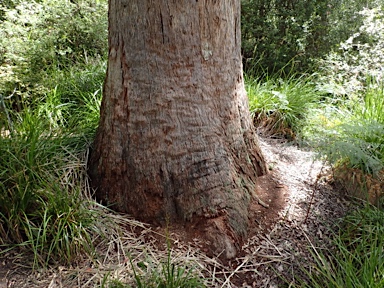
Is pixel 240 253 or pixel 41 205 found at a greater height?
pixel 41 205

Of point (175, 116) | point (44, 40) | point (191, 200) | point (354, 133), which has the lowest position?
point (191, 200)

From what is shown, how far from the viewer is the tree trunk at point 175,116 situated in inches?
91.7

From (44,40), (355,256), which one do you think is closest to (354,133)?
(355,256)

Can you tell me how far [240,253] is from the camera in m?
2.48

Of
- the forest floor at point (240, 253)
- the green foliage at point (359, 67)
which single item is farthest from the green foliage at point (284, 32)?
the forest floor at point (240, 253)

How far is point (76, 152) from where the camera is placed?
2906 millimetres

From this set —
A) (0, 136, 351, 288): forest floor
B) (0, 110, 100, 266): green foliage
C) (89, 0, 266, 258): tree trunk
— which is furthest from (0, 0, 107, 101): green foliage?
(0, 136, 351, 288): forest floor

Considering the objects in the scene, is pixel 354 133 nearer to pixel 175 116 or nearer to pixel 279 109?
pixel 279 109

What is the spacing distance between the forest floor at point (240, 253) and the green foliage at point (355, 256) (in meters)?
0.09

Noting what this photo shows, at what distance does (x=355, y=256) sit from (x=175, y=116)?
5.10 feet

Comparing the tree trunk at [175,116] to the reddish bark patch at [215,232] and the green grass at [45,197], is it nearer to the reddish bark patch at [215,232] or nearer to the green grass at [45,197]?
the reddish bark patch at [215,232]

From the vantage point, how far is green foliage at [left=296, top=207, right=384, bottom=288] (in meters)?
2.13

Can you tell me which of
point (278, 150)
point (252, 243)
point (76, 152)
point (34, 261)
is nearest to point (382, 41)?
point (278, 150)

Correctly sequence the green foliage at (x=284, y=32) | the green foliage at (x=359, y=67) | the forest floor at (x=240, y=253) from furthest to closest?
the green foliage at (x=284, y=32), the green foliage at (x=359, y=67), the forest floor at (x=240, y=253)
